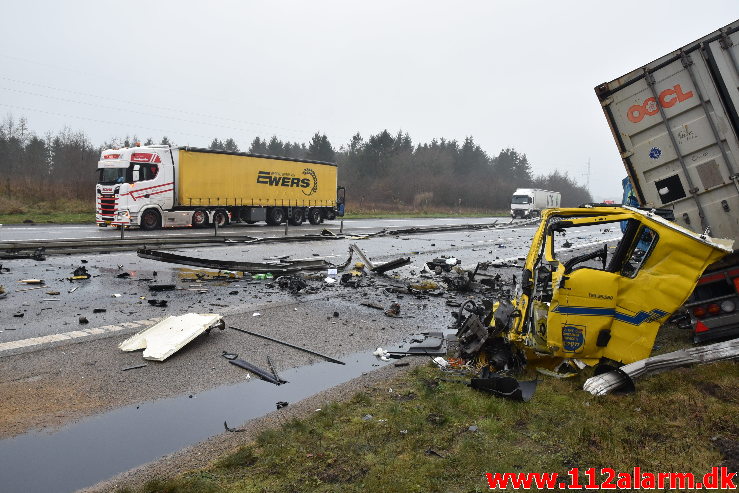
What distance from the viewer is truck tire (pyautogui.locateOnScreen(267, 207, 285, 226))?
28.5 metres

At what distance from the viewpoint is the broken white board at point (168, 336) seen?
5.98 m

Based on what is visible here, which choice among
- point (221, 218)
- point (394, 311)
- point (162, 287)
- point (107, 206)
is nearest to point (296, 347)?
point (394, 311)

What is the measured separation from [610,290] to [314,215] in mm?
27368

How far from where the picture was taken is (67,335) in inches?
259

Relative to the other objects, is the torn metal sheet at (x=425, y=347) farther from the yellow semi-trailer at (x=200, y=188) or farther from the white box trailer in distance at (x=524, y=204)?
the white box trailer in distance at (x=524, y=204)

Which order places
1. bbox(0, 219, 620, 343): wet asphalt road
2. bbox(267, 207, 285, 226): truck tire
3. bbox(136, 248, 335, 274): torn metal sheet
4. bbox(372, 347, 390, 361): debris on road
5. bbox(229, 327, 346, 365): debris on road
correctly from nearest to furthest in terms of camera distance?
bbox(229, 327, 346, 365): debris on road
bbox(372, 347, 390, 361): debris on road
bbox(0, 219, 620, 343): wet asphalt road
bbox(136, 248, 335, 274): torn metal sheet
bbox(267, 207, 285, 226): truck tire

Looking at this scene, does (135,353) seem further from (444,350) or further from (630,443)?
(630,443)

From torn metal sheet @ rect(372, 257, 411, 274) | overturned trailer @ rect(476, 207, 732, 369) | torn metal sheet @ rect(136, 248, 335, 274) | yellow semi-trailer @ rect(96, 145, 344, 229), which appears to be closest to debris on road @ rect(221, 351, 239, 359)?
overturned trailer @ rect(476, 207, 732, 369)

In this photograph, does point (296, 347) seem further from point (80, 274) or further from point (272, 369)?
point (80, 274)

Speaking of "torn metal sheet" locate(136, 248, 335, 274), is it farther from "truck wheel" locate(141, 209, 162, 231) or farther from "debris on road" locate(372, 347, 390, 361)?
"truck wheel" locate(141, 209, 162, 231)

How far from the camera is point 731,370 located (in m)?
5.18

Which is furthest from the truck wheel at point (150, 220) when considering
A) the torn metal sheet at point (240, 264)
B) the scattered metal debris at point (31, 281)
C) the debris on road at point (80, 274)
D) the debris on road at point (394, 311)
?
the debris on road at point (394, 311)

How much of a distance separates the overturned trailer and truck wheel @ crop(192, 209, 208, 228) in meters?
21.5

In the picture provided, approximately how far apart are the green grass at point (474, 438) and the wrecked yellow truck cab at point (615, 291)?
1.33 ft
